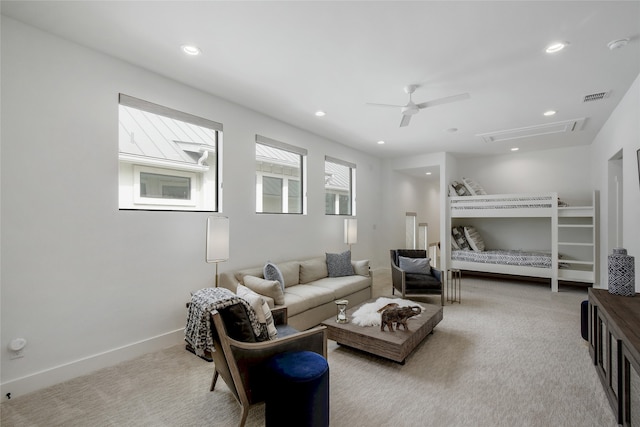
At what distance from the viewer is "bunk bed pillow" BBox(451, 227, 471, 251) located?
271 inches

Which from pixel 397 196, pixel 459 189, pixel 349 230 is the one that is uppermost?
pixel 459 189

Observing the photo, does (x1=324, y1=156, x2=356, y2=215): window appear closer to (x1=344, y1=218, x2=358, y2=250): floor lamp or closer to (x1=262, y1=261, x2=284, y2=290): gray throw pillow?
(x1=344, y1=218, x2=358, y2=250): floor lamp

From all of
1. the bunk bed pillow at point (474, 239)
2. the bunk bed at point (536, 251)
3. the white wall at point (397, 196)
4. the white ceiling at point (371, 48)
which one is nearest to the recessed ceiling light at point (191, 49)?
the white ceiling at point (371, 48)

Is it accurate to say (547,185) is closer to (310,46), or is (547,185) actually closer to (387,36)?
(387,36)

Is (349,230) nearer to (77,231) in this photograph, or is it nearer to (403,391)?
(403,391)

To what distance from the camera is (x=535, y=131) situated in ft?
17.1

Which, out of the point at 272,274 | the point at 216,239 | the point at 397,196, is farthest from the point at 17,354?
the point at 397,196

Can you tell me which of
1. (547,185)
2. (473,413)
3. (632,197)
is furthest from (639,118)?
(547,185)

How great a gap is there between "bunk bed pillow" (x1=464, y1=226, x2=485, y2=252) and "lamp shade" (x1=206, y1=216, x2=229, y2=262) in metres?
5.81

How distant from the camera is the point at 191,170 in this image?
11.8 feet

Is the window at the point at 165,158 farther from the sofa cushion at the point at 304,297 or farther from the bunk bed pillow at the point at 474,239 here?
the bunk bed pillow at the point at 474,239

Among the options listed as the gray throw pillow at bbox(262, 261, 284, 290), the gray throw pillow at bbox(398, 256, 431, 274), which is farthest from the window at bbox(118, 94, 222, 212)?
the gray throw pillow at bbox(398, 256, 431, 274)

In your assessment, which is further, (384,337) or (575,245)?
(575,245)

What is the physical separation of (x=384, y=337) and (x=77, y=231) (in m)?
2.93
